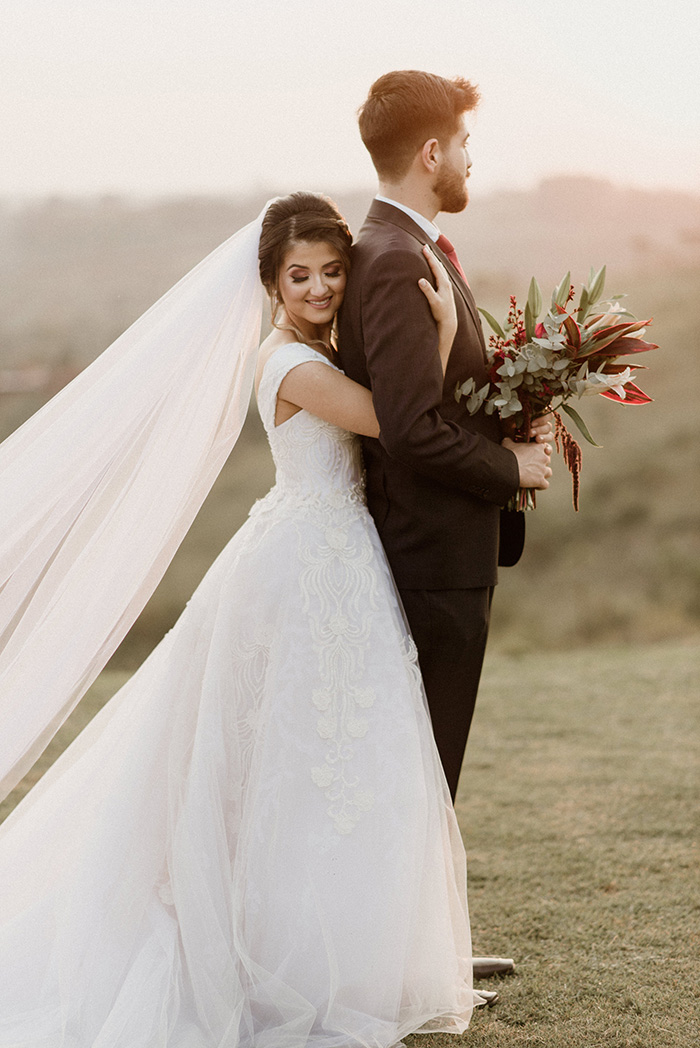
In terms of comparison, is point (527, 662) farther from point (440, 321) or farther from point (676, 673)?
point (440, 321)

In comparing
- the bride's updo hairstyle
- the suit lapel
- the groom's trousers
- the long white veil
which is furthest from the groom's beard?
the groom's trousers

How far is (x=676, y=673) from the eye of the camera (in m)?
6.07

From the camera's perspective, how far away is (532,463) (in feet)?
7.88

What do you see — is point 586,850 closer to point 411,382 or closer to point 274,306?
point 411,382

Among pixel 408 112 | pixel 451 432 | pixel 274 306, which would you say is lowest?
pixel 451 432

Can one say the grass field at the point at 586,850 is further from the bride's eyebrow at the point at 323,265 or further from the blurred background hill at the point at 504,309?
the bride's eyebrow at the point at 323,265

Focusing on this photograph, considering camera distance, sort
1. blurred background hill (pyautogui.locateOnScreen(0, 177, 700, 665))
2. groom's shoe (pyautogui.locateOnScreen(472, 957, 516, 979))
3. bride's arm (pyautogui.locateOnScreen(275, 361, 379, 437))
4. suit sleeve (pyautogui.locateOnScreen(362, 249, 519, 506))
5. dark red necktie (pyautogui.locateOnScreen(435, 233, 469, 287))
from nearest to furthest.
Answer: suit sleeve (pyautogui.locateOnScreen(362, 249, 519, 506)), bride's arm (pyautogui.locateOnScreen(275, 361, 379, 437)), dark red necktie (pyautogui.locateOnScreen(435, 233, 469, 287)), groom's shoe (pyautogui.locateOnScreen(472, 957, 516, 979)), blurred background hill (pyautogui.locateOnScreen(0, 177, 700, 665))

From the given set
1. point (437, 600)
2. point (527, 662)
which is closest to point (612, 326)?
point (437, 600)

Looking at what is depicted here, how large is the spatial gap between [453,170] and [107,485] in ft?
3.76

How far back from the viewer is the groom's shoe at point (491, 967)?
2695mm

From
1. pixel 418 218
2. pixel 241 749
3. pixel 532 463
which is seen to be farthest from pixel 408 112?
pixel 241 749

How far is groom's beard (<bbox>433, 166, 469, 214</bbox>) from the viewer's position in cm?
244

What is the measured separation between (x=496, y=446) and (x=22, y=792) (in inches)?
116

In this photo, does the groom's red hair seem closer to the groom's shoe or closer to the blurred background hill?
the groom's shoe
